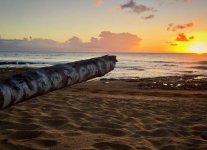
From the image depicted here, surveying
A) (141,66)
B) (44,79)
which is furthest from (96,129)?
(141,66)

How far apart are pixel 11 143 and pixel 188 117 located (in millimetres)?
4335

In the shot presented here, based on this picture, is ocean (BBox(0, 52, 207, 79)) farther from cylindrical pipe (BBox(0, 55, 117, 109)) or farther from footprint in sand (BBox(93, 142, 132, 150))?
cylindrical pipe (BBox(0, 55, 117, 109))

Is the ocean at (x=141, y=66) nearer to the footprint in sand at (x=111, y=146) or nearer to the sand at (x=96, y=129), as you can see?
the sand at (x=96, y=129)

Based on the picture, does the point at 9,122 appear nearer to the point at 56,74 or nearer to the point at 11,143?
the point at 11,143

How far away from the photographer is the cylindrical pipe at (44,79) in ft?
8.94

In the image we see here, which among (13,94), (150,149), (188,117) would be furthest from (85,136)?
(188,117)

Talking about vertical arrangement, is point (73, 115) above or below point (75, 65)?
below

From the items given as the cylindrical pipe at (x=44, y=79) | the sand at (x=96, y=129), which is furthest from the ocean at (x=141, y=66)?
the cylindrical pipe at (x=44, y=79)

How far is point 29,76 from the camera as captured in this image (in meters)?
3.03

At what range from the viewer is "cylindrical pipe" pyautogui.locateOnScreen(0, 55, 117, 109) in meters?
2.73

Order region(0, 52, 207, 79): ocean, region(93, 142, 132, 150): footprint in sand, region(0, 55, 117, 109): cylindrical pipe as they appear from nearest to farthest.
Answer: region(0, 55, 117, 109): cylindrical pipe
region(93, 142, 132, 150): footprint in sand
region(0, 52, 207, 79): ocean

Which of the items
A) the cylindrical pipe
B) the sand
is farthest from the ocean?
the cylindrical pipe

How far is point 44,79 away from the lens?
3199 millimetres

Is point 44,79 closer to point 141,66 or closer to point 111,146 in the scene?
point 111,146
